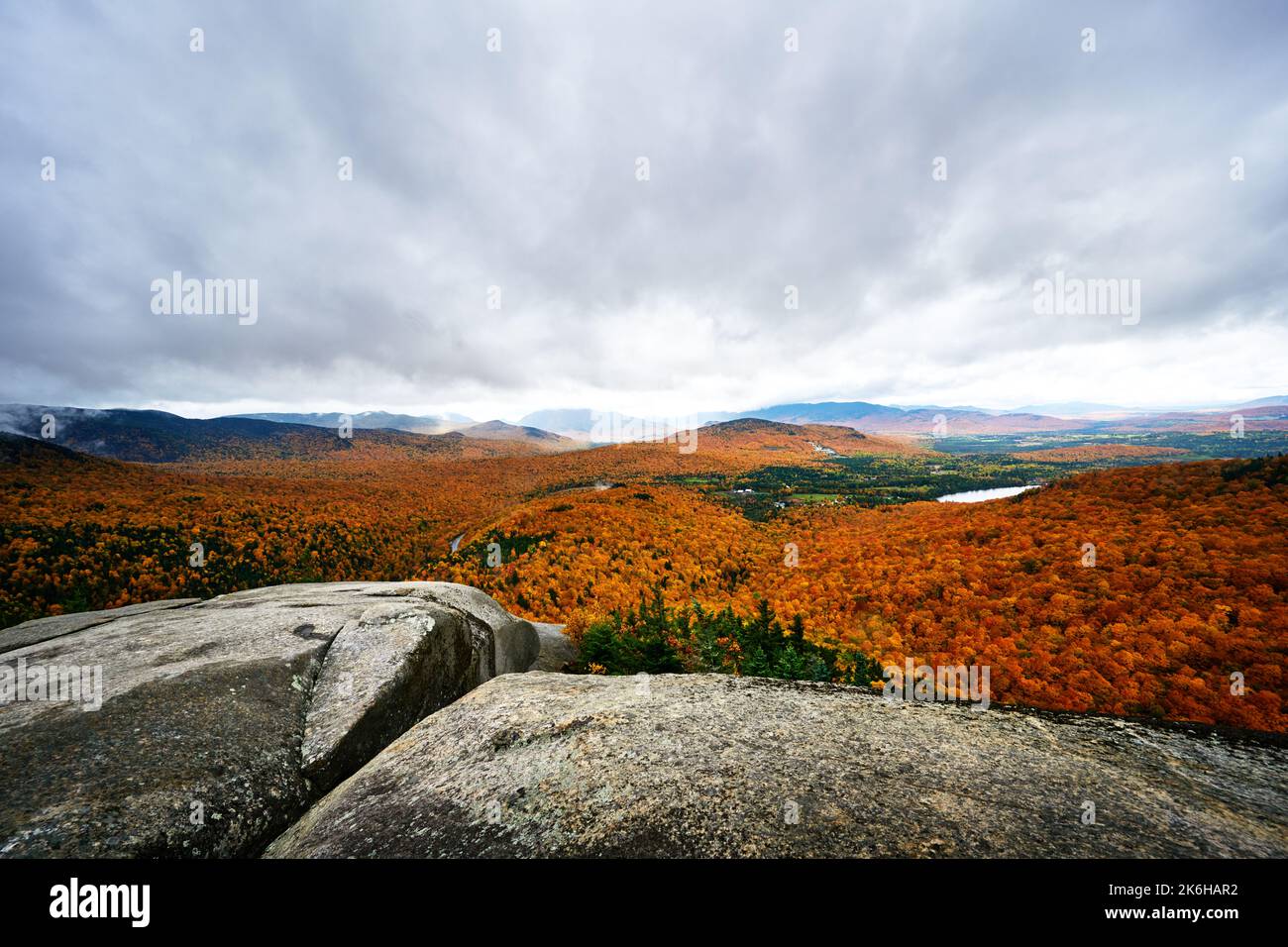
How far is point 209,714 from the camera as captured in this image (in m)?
5.73

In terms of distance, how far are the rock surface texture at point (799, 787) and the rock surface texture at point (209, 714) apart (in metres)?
0.77

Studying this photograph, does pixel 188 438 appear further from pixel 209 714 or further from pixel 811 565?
pixel 209 714

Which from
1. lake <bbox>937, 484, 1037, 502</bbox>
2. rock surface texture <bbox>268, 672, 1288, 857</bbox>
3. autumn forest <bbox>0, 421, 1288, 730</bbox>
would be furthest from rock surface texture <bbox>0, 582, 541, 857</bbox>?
lake <bbox>937, 484, 1037, 502</bbox>

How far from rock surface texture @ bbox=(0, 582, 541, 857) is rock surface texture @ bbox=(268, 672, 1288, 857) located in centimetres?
77

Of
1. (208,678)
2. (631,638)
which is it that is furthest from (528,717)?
(631,638)

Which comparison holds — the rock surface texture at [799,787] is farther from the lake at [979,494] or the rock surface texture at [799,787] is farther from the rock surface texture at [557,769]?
the lake at [979,494]

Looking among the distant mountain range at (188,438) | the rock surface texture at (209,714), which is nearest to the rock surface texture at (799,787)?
the rock surface texture at (209,714)

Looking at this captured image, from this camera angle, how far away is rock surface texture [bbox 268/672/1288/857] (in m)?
3.93

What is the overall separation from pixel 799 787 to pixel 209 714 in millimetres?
7760

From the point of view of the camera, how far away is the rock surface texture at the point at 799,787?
3928 millimetres

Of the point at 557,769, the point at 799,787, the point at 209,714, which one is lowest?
the point at 557,769

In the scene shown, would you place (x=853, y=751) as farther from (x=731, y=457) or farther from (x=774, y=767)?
(x=731, y=457)

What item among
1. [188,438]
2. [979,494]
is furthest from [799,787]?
[188,438]

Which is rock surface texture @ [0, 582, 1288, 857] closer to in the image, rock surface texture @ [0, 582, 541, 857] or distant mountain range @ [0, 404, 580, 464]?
rock surface texture @ [0, 582, 541, 857]
